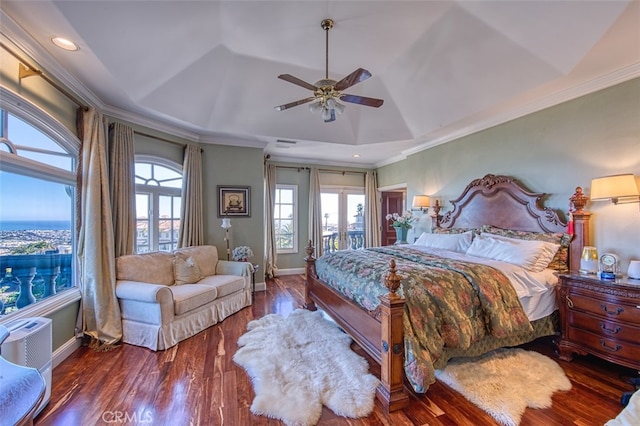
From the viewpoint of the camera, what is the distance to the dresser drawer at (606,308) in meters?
2.20

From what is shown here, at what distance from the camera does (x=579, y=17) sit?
7.09 ft

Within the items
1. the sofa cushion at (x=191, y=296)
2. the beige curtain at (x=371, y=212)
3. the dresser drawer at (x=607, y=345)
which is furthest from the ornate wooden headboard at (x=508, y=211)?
the sofa cushion at (x=191, y=296)

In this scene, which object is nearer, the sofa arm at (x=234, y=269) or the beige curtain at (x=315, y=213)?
the sofa arm at (x=234, y=269)

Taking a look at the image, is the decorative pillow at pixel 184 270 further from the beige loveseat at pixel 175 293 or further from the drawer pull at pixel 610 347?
the drawer pull at pixel 610 347

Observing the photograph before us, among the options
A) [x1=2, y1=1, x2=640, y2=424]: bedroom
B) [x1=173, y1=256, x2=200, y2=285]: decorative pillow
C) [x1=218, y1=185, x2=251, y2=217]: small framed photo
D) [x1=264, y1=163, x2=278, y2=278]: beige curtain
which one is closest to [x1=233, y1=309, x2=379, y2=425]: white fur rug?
[x1=173, y1=256, x2=200, y2=285]: decorative pillow

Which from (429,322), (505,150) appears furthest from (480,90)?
(429,322)

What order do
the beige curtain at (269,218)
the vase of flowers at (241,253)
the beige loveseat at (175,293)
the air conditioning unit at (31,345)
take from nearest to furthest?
the air conditioning unit at (31,345) → the beige loveseat at (175,293) → the vase of flowers at (241,253) → the beige curtain at (269,218)

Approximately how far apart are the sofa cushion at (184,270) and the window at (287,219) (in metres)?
2.76

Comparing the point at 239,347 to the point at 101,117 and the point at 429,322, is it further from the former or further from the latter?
the point at 101,117

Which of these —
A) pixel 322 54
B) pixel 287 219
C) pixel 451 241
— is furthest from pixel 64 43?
pixel 287 219

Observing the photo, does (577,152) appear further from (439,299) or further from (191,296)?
(191,296)

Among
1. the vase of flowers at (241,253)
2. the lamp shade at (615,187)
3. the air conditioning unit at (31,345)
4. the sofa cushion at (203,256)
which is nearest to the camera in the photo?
the air conditioning unit at (31,345)

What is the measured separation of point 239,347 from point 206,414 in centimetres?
98

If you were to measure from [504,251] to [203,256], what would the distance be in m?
3.99
